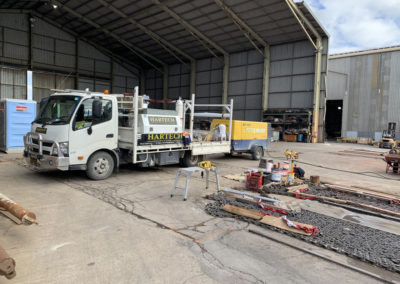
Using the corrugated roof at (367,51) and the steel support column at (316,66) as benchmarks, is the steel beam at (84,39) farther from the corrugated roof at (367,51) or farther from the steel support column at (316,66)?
the corrugated roof at (367,51)

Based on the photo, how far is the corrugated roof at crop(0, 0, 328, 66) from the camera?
839 inches

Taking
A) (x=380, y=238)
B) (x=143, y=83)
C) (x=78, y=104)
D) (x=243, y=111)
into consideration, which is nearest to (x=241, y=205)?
(x=380, y=238)

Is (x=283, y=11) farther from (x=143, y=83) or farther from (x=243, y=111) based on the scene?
(x=143, y=83)

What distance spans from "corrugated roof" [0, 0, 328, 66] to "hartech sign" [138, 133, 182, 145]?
1544 cm

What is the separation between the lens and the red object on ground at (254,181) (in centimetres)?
692

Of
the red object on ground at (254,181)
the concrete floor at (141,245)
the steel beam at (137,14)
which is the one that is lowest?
the concrete floor at (141,245)

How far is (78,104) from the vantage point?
700 cm

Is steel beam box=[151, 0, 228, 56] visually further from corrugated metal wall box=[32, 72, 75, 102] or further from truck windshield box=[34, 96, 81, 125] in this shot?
truck windshield box=[34, 96, 81, 125]

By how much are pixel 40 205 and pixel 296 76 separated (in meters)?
23.5

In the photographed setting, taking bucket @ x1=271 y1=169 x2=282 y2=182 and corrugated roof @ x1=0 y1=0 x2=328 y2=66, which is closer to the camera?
bucket @ x1=271 y1=169 x2=282 y2=182

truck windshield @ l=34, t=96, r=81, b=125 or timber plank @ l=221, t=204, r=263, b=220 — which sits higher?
truck windshield @ l=34, t=96, r=81, b=125

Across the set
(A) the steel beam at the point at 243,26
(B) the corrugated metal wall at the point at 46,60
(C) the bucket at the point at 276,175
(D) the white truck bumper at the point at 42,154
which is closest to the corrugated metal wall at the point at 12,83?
(B) the corrugated metal wall at the point at 46,60

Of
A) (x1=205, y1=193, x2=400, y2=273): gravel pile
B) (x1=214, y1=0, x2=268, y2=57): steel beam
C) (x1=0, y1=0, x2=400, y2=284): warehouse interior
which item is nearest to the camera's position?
(x1=0, y1=0, x2=400, y2=284): warehouse interior

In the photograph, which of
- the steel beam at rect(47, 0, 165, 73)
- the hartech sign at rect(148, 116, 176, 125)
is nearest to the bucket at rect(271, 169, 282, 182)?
the hartech sign at rect(148, 116, 176, 125)
